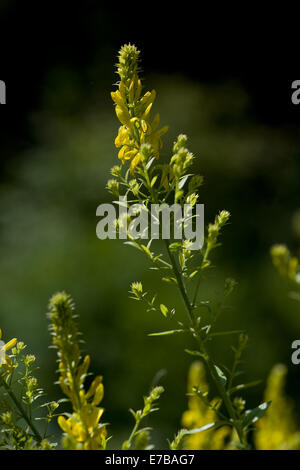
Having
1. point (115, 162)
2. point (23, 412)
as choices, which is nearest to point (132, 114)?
point (23, 412)

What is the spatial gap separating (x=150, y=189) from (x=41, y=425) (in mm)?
1850

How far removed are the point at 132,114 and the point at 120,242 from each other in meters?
2.98

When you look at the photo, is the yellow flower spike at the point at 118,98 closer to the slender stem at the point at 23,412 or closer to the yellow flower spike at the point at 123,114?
the yellow flower spike at the point at 123,114

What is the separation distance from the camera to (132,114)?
70 centimetres

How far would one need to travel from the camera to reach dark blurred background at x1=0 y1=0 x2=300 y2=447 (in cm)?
325

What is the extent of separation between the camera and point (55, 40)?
5332mm

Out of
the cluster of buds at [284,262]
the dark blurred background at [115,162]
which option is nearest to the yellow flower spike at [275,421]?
the cluster of buds at [284,262]

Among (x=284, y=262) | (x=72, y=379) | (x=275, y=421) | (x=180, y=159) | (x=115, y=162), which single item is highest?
(x=115, y=162)

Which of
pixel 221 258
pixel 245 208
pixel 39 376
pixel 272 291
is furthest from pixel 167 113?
pixel 39 376

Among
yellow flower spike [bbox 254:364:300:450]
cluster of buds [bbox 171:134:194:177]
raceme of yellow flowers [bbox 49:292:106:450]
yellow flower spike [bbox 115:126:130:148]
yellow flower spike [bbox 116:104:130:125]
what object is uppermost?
yellow flower spike [bbox 116:104:130:125]

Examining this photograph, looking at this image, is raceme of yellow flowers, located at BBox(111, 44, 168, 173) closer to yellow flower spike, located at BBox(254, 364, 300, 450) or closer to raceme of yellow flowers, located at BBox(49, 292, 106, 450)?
raceme of yellow flowers, located at BBox(49, 292, 106, 450)

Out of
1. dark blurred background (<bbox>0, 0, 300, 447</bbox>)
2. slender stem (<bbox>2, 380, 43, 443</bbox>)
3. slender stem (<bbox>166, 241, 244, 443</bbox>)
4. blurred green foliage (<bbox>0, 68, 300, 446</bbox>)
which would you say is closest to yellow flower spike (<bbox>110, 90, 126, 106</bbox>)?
slender stem (<bbox>166, 241, 244, 443</bbox>)

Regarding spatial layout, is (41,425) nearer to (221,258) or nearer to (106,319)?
(106,319)

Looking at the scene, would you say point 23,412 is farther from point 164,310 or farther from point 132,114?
point 132,114
